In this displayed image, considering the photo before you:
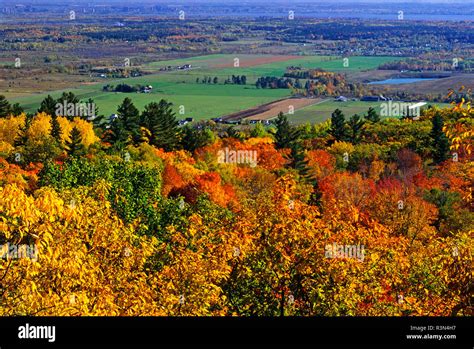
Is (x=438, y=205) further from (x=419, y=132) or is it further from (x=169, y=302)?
(x=169, y=302)

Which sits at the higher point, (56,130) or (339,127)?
(56,130)

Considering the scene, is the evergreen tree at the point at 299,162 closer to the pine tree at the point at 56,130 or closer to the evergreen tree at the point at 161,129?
the evergreen tree at the point at 161,129

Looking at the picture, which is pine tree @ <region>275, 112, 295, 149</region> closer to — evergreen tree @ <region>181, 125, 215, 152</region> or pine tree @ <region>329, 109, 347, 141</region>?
pine tree @ <region>329, 109, 347, 141</region>

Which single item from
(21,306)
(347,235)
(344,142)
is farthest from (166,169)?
(21,306)

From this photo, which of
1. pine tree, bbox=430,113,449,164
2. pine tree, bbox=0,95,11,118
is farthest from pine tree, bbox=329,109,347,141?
pine tree, bbox=0,95,11,118

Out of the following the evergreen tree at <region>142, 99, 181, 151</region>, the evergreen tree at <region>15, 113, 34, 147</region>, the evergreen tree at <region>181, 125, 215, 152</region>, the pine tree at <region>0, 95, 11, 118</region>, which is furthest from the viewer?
the pine tree at <region>0, 95, 11, 118</region>

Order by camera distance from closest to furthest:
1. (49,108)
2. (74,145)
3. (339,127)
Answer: (74,145) < (49,108) < (339,127)

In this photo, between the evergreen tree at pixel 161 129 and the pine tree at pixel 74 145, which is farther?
the evergreen tree at pixel 161 129
